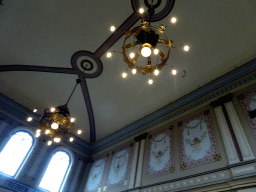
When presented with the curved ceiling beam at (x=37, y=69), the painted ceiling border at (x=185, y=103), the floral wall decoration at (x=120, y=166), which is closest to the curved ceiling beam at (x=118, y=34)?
the curved ceiling beam at (x=37, y=69)

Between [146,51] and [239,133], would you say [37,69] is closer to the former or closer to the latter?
[146,51]

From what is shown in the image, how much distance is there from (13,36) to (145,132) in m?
6.08

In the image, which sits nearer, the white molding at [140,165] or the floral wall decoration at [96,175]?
the white molding at [140,165]

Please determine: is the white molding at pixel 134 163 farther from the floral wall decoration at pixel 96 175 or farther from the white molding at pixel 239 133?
the white molding at pixel 239 133

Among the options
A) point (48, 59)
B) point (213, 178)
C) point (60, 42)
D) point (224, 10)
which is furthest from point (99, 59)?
point (213, 178)

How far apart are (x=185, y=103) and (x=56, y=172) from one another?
647 centimetres

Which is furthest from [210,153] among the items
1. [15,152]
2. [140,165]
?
[15,152]

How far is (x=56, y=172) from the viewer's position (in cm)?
876

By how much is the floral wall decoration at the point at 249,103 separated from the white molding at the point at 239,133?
0.26 m

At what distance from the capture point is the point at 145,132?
8000 millimetres

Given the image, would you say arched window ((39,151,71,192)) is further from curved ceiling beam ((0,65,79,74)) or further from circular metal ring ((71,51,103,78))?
circular metal ring ((71,51,103,78))

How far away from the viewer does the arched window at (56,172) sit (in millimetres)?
8312

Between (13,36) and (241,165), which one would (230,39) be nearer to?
(241,165)

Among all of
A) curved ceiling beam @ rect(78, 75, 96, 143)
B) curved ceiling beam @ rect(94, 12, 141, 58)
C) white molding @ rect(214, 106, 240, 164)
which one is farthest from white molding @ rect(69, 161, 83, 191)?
white molding @ rect(214, 106, 240, 164)
